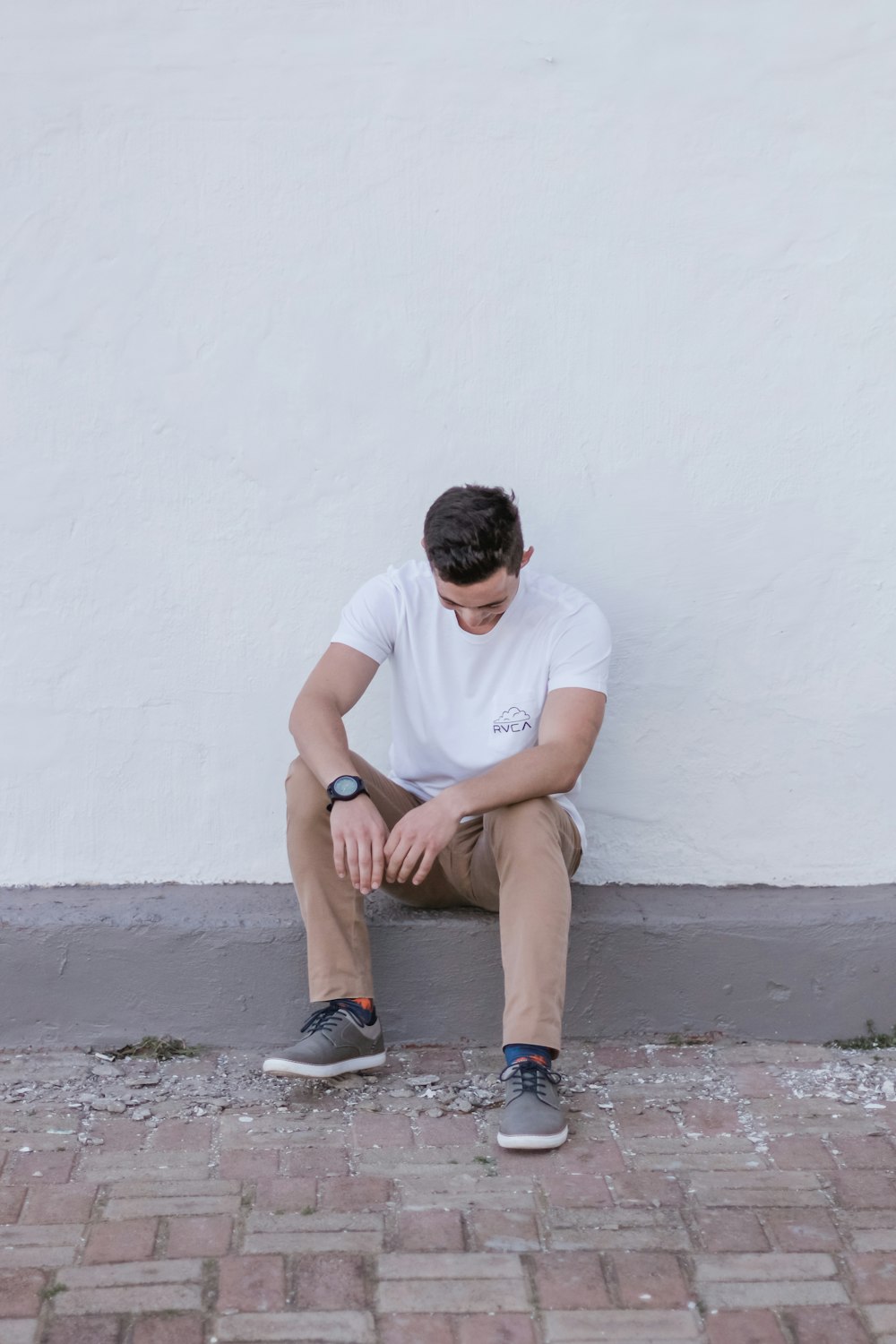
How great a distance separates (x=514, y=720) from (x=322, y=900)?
0.64 meters

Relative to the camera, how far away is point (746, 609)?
3.25 meters

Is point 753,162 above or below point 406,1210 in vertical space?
above

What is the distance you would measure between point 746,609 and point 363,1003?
1.42m

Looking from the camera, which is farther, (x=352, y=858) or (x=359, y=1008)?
(x=359, y=1008)

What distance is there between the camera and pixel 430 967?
10.5ft

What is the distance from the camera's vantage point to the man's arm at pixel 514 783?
9.28 feet

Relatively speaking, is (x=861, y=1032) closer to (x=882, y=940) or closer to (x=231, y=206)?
(x=882, y=940)

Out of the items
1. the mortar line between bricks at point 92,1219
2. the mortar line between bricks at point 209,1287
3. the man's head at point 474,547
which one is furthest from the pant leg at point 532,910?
the mortar line between bricks at point 92,1219

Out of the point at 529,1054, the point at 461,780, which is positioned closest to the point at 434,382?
the point at 461,780

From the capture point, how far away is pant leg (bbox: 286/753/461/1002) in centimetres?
295

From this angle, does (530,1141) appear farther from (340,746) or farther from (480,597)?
(480,597)

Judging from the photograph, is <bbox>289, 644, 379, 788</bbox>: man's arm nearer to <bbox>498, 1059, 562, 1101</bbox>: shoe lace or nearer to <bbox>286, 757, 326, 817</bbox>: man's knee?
<bbox>286, 757, 326, 817</bbox>: man's knee

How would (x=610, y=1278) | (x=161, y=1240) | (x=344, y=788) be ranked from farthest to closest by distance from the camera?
(x=344, y=788), (x=161, y=1240), (x=610, y=1278)

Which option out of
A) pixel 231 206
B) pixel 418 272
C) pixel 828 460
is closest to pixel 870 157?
pixel 828 460
